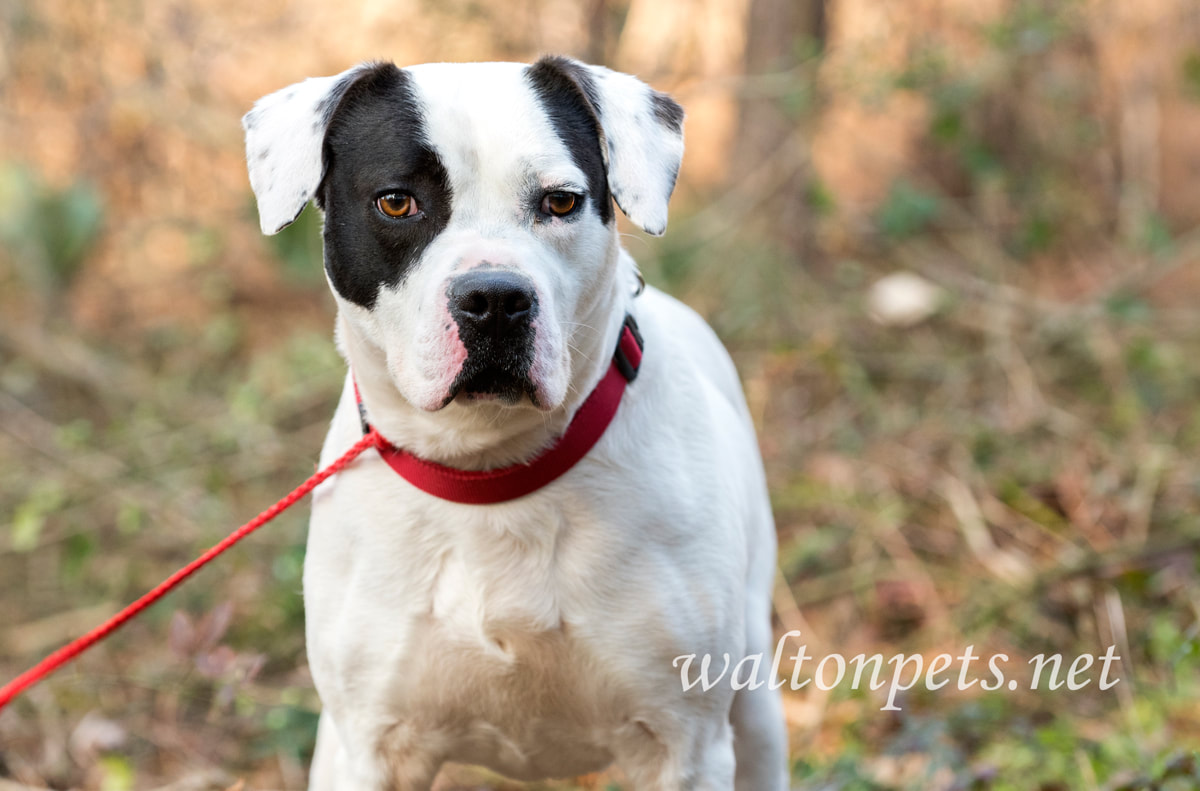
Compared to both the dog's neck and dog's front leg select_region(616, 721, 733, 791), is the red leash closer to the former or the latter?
the dog's neck

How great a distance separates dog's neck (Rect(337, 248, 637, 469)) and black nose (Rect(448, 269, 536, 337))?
0.84 ft

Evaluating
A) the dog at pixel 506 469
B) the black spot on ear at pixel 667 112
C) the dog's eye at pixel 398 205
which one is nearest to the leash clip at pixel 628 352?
the dog at pixel 506 469

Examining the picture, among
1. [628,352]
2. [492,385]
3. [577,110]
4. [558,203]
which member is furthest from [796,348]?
[492,385]

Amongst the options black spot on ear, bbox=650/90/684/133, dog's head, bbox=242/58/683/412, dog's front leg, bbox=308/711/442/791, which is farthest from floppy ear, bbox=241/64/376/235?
dog's front leg, bbox=308/711/442/791

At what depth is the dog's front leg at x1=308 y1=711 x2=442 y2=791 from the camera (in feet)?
8.01

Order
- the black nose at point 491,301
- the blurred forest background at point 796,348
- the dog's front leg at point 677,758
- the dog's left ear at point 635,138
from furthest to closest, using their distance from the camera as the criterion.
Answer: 1. the blurred forest background at point 796,348
2. the dog's front leg at point 677,758
3. the dog's left ear at point 635,138
4. the black nose at point 491,301

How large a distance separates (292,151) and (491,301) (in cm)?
54

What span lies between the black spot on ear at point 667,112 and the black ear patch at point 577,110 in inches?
5.1

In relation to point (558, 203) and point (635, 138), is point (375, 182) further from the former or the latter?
point (635, 138)

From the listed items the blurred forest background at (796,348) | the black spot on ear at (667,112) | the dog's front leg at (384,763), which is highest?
the black spot on ear at (667,112)

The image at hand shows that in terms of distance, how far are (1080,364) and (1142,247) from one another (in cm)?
102

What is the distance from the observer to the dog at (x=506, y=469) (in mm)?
2197

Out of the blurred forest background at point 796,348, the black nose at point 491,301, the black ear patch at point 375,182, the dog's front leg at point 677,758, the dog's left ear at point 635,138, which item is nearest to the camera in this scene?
the black nose at point 491,301

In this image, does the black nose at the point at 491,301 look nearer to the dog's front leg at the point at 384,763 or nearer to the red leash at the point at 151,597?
the red leash at the point at 151,597
